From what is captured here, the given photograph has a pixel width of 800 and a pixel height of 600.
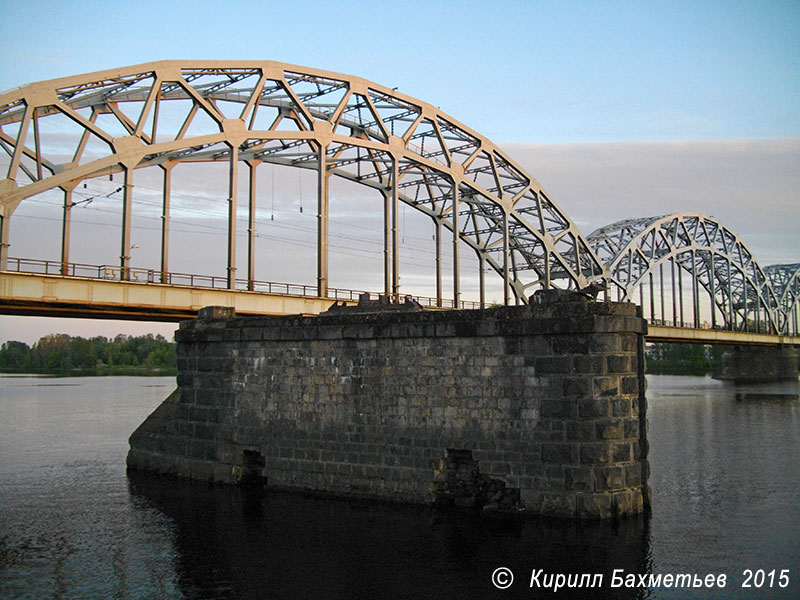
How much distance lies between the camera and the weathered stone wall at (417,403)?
19156 mm

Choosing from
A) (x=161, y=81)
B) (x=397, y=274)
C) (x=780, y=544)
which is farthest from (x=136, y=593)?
(x=397, y=274)

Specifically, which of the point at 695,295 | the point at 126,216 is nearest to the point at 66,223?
the point at 126,216

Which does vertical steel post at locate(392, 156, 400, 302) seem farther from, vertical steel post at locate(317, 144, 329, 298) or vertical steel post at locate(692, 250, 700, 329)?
vertical steel post at locate(692, 250, 700, 329)

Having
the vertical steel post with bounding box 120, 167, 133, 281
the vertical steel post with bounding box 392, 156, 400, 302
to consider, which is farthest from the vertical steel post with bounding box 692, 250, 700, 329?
the vertical steel post with bounding box 120, 167, 133, 281

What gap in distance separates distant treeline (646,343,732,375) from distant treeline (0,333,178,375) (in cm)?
10041

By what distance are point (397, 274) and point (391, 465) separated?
27.7 m

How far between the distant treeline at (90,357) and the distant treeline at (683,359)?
10041cm

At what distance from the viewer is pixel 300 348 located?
78.9 ft

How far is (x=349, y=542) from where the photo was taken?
18016mm

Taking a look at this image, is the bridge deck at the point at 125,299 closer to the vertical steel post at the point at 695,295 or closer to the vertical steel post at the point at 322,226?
the vertical steel post at the point at 322,226

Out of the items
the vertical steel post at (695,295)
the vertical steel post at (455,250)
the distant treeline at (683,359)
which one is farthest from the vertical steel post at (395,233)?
the distant treeline at (683,359)

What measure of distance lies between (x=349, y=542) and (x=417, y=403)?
4.96m

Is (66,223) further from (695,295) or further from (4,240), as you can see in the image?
(695,295)

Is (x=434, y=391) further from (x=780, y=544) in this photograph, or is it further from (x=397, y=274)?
(x=397, y=274)
